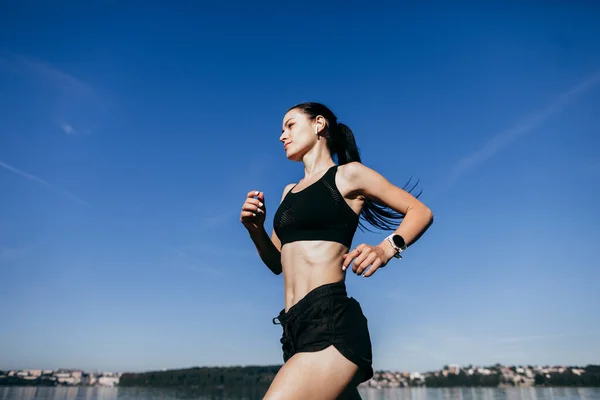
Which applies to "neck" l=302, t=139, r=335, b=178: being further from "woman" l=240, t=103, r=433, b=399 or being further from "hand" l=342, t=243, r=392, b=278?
"hand" l=342, t=243, r=392, b=278

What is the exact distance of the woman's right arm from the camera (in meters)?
3.36

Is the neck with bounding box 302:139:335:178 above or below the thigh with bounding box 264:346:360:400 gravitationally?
above

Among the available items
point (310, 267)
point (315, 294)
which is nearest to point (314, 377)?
point (315, 294)

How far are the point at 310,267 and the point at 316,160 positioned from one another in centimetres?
109

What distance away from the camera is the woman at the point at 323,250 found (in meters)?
2.51

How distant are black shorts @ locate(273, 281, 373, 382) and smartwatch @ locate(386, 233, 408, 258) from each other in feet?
1.47

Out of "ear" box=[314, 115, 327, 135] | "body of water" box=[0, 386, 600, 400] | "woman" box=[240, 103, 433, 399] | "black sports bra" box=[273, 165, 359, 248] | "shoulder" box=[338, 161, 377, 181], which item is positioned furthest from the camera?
"body of water" box=[0, 386, 600, 400]

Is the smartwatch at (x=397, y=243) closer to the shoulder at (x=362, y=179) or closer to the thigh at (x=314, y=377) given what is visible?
the shoulder at (x=362, y=179)

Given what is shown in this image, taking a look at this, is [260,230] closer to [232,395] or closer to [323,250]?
[323,250]

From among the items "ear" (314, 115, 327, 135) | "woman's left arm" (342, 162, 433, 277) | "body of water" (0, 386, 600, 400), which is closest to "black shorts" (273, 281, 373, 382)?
"woman's left arm" (342, 162, 433, 277)

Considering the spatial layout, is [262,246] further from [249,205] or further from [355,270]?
[355,270]

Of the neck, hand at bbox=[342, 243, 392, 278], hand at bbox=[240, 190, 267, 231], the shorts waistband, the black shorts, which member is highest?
the neck

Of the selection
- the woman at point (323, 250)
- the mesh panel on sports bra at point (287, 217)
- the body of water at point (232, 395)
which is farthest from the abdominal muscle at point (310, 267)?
the body of water at point (232, 395)

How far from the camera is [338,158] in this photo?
3.90 meters
